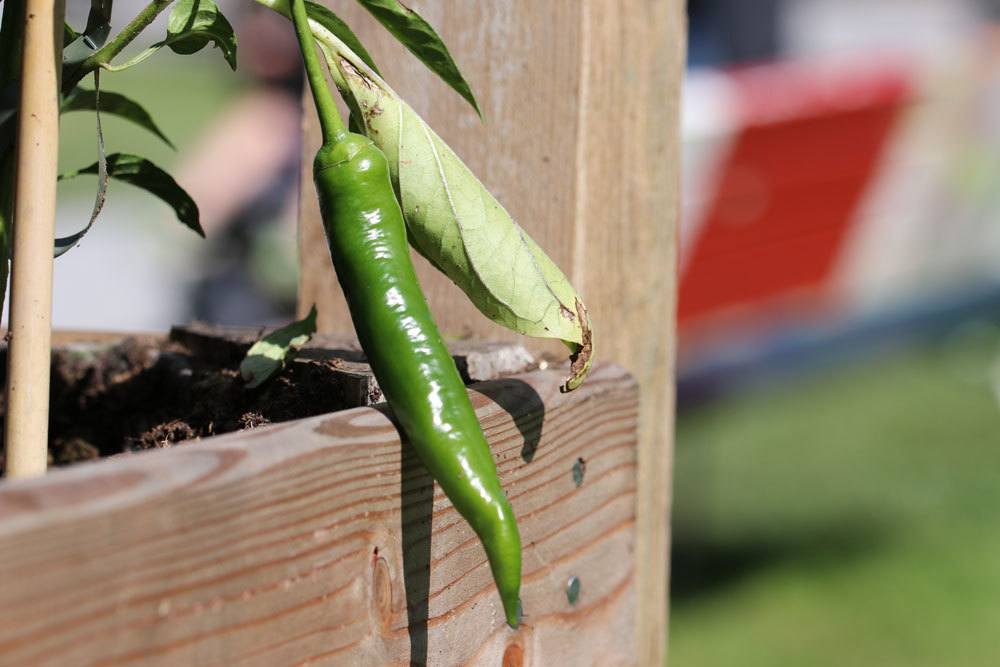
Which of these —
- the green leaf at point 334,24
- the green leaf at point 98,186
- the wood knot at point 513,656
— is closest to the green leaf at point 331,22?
the green leaf at point 334,24

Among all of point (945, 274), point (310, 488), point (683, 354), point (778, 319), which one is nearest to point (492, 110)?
point (310, 488)

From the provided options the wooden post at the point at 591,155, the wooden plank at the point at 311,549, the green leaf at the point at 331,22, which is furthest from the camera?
the wooden post at the point at 591,155

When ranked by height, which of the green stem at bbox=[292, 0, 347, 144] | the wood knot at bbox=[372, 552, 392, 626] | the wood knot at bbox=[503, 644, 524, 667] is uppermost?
the green stem at bbox=[292, 0, 347, 144]

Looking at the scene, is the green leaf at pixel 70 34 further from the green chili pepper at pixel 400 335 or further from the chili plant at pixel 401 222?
the green chili pepper at pixel 400 335

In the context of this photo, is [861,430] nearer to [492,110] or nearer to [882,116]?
[882,116]

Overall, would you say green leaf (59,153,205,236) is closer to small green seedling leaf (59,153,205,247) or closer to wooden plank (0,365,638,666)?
small green seedling leaf (59,153,205,247)

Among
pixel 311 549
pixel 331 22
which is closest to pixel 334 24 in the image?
pixel 331 22

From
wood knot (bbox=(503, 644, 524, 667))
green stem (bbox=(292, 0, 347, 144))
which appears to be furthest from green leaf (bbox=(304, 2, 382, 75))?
wood knot (bbox=(503, 644, 524, 667))
